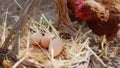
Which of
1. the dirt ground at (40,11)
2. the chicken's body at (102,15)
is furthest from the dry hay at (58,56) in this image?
the dirt ground at (40,11)

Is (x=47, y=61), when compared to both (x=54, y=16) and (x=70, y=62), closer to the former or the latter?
(x=70, y=62)

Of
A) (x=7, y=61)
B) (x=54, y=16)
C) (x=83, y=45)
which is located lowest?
(x=7, y=61)

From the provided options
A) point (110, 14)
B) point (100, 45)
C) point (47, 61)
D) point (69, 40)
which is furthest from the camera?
point (100, 45)

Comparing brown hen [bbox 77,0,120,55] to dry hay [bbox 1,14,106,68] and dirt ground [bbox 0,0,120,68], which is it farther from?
dirt ground [bbox 0,0,120,68]

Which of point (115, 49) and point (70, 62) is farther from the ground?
point (115, 49)

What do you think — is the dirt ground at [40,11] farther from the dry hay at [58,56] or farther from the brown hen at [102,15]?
the dry hay at [58,56]

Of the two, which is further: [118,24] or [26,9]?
[118,24]

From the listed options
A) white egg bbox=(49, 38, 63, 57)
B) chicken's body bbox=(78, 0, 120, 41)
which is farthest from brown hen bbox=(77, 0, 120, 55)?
white egg bbox=(49, 38, 63, 57)

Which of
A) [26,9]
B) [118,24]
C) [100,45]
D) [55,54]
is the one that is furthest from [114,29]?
[26,9]
